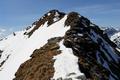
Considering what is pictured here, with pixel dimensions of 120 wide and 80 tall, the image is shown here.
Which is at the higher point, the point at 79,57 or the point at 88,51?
the point at 88,51

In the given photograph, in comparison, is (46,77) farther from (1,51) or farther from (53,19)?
(1,51)

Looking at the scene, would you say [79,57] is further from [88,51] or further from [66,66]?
[88,51]

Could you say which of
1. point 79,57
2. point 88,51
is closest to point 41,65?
point 79,57

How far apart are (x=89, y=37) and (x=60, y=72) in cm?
3313

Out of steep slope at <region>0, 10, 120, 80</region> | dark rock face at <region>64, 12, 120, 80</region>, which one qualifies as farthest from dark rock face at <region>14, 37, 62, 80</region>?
dark rock face at <region>64, 12, 120, 80</region>

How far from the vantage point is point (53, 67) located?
65.4 metres

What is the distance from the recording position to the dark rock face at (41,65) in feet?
215

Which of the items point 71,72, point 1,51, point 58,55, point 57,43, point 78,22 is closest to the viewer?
point 71,72

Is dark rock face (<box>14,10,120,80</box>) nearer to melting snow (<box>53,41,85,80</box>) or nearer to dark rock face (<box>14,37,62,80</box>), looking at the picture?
dark rock face (<box>14,37,62,80</box>)

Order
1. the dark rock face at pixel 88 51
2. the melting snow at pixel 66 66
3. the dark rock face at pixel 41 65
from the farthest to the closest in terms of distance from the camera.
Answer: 1. the dark rock face at pixel 88 51
2. the dark rock face at pixel 41 65
3. the melting snow at pixel 66 66

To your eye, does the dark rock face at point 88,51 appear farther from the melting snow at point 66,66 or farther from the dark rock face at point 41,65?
the dark rock face at point 41,65

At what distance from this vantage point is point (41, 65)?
7119 centimetres

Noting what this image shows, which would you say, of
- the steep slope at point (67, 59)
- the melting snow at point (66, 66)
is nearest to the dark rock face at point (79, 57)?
the steep slope at point (67, 59)

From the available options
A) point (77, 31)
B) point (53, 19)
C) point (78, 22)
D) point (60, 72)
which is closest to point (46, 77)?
point (60, 72)
